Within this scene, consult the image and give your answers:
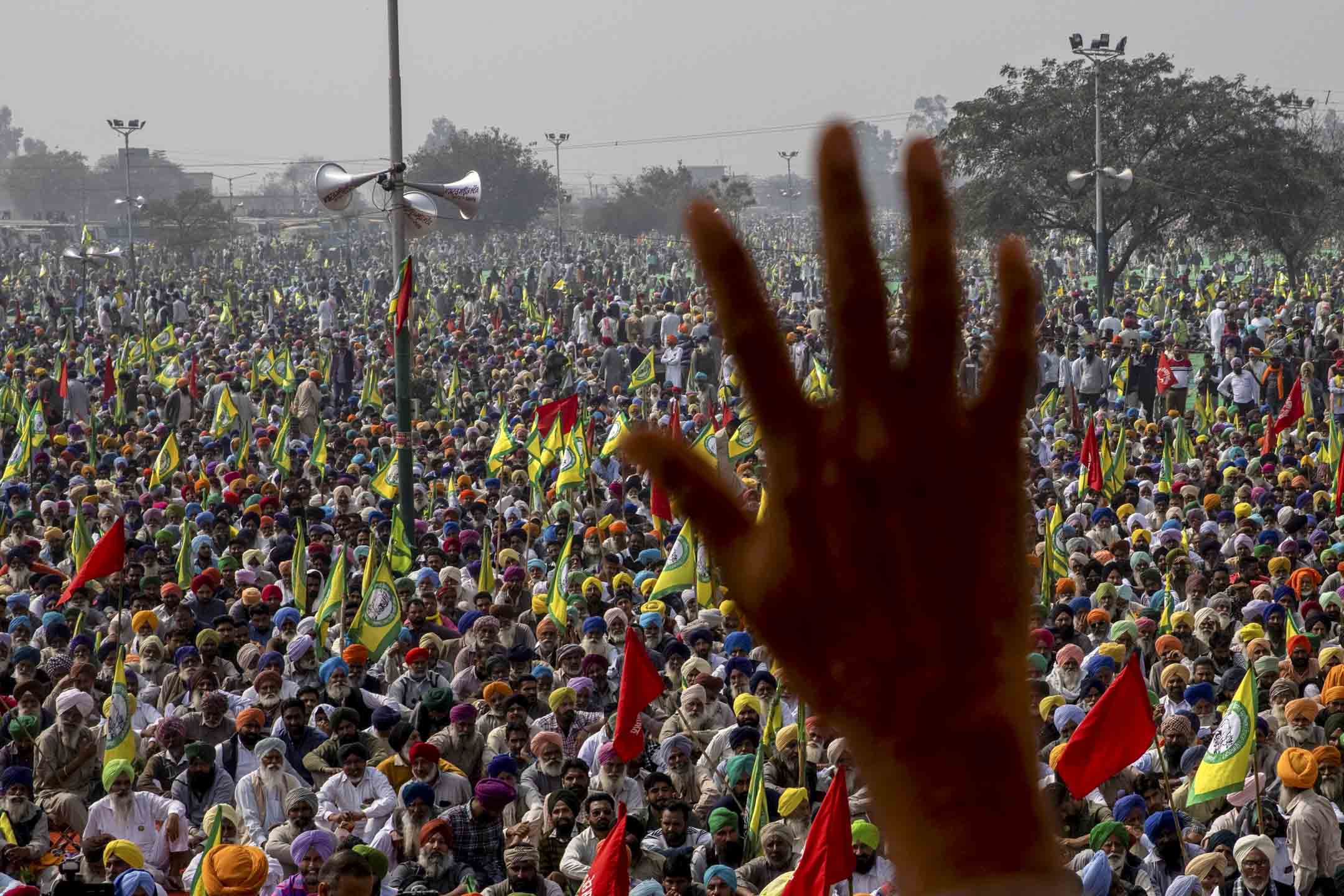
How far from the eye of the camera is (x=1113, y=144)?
39.2m

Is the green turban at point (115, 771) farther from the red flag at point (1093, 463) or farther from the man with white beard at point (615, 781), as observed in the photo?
the red flag at point (1093, 463)

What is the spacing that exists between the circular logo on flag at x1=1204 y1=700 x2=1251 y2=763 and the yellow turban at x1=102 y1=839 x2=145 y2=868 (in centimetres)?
465

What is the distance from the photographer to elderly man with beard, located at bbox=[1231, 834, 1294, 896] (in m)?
6.99

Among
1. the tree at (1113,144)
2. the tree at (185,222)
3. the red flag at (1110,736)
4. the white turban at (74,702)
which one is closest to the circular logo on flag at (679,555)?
the white turban at (74,702)

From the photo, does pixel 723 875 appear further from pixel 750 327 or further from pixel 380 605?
pixel 750 327

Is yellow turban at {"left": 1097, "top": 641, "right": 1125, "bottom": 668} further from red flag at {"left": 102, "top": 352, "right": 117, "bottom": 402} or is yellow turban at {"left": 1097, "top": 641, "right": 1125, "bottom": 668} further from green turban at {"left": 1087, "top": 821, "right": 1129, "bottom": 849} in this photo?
red flag at {"left": 102, "top": 352, "right": 117, "bottom": 402}

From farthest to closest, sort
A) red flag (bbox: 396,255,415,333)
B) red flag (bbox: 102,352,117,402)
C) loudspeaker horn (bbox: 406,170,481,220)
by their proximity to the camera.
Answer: red flag (bbox: 102,352,117,402) → red flag (bbox: 396,255,415,333) → loudspeaker horn (bbox: 406,170,481,220)

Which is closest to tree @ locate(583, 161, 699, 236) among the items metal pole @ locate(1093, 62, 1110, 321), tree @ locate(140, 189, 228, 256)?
tree @ locate(140, 189, 228, 256)

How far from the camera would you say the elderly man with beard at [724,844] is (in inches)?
299

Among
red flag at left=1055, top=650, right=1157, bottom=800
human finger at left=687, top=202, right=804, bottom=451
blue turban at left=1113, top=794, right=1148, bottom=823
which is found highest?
human finger at left=687, top=202, right=804, bottom=451

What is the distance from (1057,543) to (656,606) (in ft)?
11.5

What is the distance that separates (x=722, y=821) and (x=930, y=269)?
6410mm

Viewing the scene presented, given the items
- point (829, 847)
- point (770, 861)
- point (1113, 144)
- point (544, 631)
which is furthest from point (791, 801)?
point (1113, 144)

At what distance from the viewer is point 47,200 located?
359 ft
